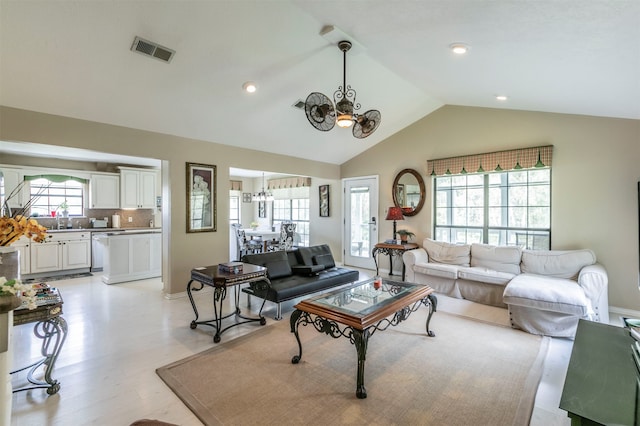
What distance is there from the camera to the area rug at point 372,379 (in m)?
2.09

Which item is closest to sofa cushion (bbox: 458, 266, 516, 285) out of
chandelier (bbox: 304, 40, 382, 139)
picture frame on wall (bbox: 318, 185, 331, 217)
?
chandelier (bbox: 304, 40, 382, 139)

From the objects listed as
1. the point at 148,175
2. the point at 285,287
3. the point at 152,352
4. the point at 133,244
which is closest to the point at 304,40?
the point at 285,287

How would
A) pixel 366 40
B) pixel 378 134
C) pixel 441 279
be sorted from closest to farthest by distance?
1. pixel 366 40
2. pixel 441 279
3. pixel 378 134

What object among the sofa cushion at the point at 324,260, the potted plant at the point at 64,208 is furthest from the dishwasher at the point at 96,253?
the sofa cushion at the point at 324,260

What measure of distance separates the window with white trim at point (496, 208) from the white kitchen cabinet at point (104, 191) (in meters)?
7.13

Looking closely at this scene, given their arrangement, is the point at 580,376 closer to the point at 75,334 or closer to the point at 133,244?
the point at 75,334

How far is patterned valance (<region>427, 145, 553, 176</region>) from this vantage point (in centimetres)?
462

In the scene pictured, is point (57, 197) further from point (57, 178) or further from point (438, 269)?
point (438, 269)

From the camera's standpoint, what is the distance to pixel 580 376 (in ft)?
5.40

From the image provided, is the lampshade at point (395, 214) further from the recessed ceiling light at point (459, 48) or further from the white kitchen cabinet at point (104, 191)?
the white kitchen cabinet at point (104, 191)

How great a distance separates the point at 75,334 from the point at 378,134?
5736 mm

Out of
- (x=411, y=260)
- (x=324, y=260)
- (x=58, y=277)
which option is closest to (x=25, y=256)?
(x=58, y=277)

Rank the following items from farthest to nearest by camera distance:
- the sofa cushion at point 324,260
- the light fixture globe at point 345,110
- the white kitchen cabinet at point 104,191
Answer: the white kitchen cabinet at point 104,191, the sofa cushion at point 324,260, the light fixture globe at point 345,110

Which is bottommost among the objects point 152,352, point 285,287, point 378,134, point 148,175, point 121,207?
point 152,352
